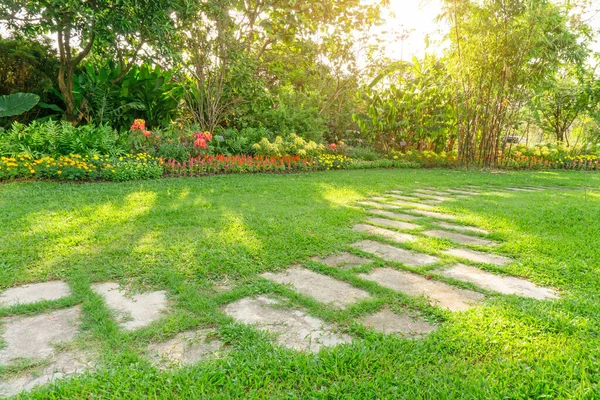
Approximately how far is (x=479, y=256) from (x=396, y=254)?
53 centimetres

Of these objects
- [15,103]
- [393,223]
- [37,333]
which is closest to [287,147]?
[393,223]

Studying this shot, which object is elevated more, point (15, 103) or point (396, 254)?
point (15, 103)

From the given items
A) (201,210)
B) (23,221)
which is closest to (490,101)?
(201,210)

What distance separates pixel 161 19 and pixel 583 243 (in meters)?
6.36

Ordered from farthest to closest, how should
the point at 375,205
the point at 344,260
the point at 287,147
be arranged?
1. the point at 287,147
2. the point at 375,205
3. the point at 344,260

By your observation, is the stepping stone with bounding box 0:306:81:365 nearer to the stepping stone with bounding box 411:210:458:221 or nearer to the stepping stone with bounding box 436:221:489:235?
the stepping stone with bounding box 436:221:489:235

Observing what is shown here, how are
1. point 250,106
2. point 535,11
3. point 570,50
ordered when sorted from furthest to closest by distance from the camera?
point 250,106, point 570,50, point 535,11

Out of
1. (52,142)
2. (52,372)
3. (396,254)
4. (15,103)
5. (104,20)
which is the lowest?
(52,372)

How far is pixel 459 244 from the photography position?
2660mm

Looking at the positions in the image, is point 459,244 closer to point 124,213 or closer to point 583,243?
point 583,243

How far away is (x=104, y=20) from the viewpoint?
573cm

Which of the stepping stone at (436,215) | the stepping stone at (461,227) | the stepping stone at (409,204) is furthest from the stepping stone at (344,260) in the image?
the stepping stone at (409,204)

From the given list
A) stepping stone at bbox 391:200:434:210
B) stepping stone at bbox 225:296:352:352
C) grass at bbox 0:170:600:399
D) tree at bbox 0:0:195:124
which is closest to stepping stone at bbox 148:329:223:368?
grass at bbox 0:170:600:399

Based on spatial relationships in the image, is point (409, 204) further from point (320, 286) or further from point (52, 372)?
point (52, 372)
